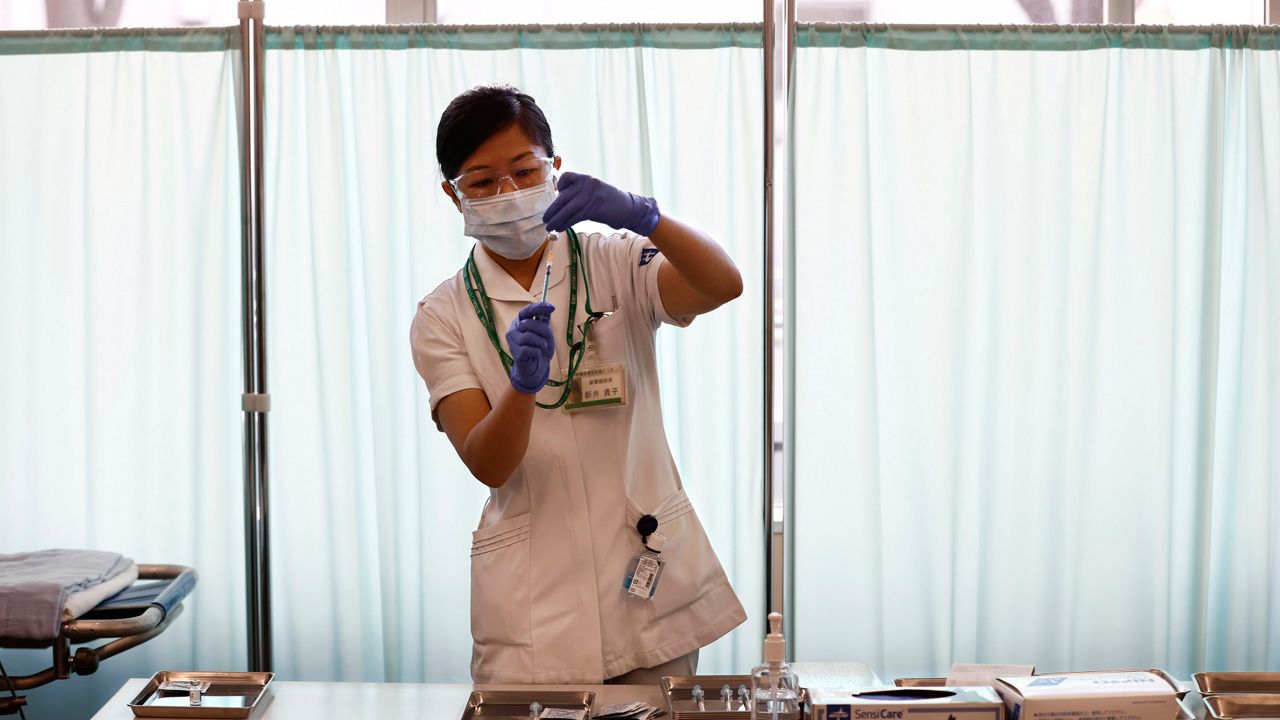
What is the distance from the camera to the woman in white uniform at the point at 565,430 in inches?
62.5

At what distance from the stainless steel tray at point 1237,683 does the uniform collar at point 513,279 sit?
3.35ft

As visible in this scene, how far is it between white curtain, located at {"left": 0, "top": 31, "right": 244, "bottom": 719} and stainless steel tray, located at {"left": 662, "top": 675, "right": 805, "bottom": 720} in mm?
1556

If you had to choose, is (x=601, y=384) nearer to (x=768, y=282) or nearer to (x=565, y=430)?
(x=565, y=430)

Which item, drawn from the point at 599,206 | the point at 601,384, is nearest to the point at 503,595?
the point at 601,384

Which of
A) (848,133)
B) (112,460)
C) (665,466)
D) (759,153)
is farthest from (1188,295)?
(112,460)

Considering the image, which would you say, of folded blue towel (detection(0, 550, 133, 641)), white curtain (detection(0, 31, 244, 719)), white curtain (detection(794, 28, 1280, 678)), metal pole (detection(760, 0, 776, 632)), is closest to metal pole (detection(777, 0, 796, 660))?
white curtain (detection(794, 28, 1280, 678))

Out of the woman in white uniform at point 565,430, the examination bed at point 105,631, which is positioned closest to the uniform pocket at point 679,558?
the woman in white uniform at point 565,430

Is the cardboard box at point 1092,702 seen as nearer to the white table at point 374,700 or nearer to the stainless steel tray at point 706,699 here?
the stainless steel tray at point 706,699

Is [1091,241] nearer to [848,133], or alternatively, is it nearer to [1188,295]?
[1188,295]

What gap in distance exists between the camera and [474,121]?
1570 mm

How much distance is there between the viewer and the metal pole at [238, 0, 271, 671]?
2.42m

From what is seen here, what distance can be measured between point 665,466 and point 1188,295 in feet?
5.11

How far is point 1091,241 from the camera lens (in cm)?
259

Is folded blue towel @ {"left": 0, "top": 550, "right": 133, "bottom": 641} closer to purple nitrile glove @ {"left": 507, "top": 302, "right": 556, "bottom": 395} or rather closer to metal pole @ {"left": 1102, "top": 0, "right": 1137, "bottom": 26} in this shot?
purple nitrile glove @ {"left": 507, "top": 302, "right": 556, "bottom": 395}
